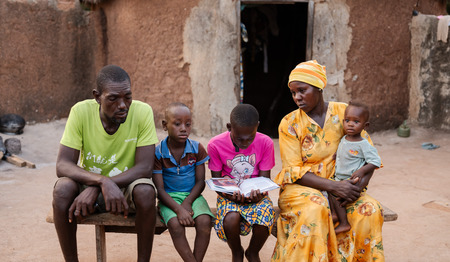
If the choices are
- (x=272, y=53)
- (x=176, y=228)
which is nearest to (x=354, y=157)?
(x=176, y=228)

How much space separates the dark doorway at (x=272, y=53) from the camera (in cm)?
888

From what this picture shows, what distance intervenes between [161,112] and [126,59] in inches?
49.6

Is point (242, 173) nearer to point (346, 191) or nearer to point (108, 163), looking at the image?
point (346, 191)

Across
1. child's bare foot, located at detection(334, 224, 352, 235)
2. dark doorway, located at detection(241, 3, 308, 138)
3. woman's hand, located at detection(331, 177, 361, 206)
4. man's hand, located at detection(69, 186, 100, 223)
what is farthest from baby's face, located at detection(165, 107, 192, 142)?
dark doorway, located at detection(241, 3, 308, 138)

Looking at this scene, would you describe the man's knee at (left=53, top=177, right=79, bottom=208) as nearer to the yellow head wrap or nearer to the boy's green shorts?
the boy's green shorts

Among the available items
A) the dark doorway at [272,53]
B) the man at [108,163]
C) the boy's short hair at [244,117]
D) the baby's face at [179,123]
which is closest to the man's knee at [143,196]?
the man at [108,163]

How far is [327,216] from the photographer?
2.57 meters

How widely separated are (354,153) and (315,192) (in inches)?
13.8

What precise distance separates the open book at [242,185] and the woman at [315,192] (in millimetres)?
162

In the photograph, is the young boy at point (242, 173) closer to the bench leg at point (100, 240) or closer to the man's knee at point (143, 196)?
the man's knee at point (143, 196)

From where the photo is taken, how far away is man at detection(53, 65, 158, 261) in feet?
8.18

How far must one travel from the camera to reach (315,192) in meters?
2.68

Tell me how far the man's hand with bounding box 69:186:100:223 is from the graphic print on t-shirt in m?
0.87

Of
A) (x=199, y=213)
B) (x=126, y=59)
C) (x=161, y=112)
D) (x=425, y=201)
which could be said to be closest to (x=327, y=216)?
(x=199, y=213)
